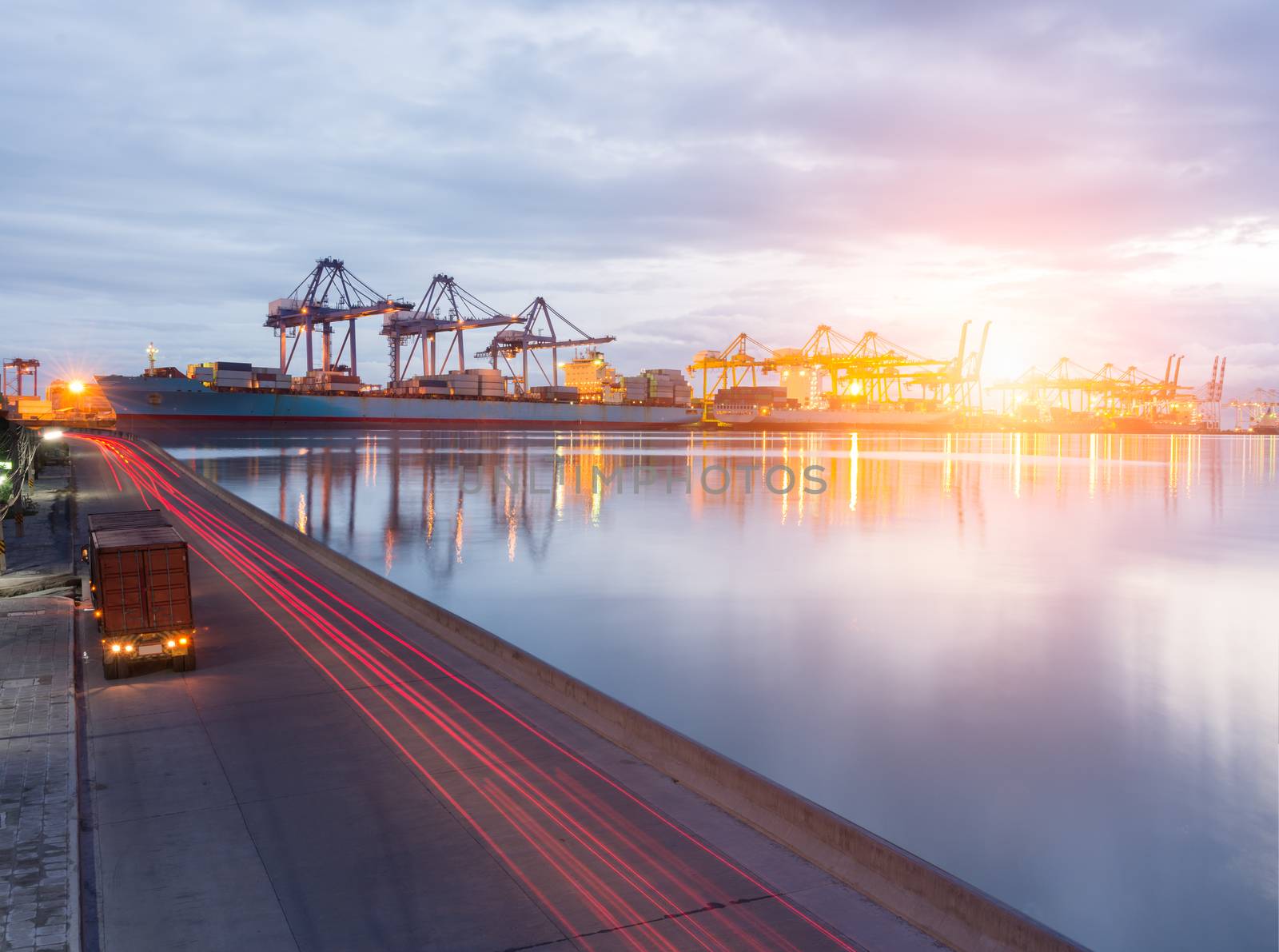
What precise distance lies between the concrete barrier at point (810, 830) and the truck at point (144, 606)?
3.25m

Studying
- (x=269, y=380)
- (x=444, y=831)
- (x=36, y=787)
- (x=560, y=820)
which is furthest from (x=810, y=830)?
(x=269, y=380)

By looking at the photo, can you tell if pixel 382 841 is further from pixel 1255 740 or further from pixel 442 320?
pixel 442 320

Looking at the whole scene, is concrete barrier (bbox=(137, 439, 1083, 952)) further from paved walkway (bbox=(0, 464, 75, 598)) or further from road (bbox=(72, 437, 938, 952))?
paved walkway (bbox=(0, 464, 75, 598))

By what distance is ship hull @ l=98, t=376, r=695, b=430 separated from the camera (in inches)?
3310

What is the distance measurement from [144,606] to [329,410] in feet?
296

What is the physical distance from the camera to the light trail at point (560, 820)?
4.89m

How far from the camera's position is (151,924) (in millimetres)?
4801

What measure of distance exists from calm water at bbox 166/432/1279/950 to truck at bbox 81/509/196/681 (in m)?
3.99

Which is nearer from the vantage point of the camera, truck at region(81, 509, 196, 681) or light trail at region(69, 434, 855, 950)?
light trail at region(69, 434, 855, 950)

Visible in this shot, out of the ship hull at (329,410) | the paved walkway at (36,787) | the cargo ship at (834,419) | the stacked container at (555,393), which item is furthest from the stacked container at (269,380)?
the paved walkway at (36,787)

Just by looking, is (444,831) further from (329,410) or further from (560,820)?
(329,410)

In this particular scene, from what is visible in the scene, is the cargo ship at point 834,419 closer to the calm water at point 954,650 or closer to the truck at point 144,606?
the calm water at point 954,650

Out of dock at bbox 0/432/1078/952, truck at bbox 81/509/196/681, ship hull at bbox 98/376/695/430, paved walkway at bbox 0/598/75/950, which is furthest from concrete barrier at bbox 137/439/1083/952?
ship hull at bbox 98/376/695/430

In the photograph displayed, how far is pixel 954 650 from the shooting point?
37.6ft
